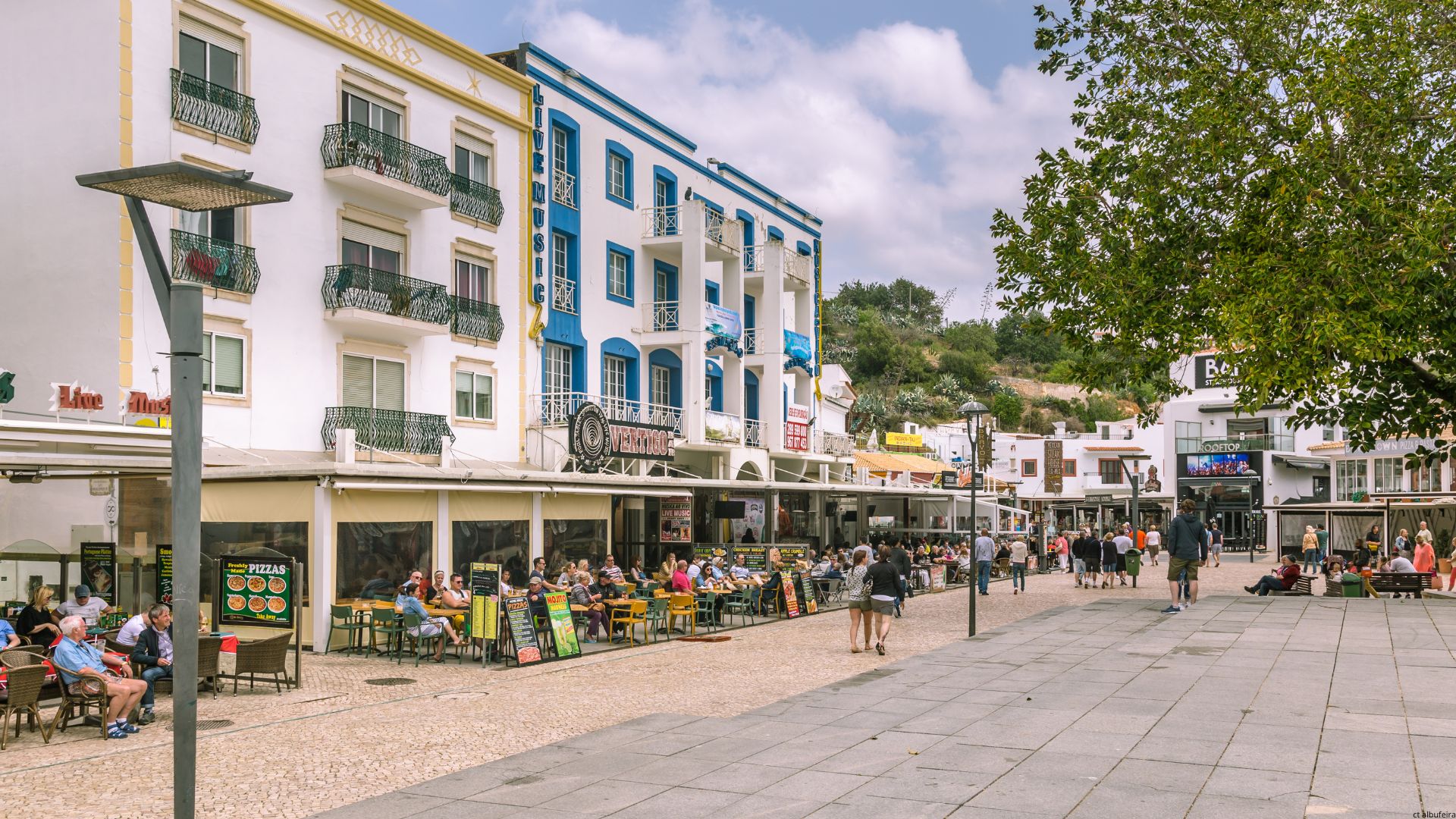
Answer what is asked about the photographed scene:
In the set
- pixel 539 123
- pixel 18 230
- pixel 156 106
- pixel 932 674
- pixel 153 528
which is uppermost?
pixel 539 123

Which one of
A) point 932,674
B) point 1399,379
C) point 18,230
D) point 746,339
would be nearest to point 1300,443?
point 746,339

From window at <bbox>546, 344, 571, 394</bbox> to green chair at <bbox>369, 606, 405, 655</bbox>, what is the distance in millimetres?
10551

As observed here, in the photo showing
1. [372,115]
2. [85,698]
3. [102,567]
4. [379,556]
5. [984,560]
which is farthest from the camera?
[984,560]

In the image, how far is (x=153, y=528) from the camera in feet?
65.5

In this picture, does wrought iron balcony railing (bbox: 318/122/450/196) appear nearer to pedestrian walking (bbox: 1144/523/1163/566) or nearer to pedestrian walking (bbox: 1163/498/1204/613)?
pedestrian walking (bbox: 1163/498/1204/613)

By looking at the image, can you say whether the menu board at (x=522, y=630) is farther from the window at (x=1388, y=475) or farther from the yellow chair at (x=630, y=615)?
the window at (x=1388, y=475)

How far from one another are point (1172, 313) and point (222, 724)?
17327 mm

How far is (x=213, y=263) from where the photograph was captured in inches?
776

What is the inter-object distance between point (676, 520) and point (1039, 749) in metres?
18.2

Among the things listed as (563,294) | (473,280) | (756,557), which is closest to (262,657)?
(473,280)

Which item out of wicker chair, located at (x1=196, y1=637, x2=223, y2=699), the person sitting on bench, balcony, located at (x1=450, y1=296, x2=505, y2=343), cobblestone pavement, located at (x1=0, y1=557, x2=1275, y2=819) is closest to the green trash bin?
the person sitting on bench

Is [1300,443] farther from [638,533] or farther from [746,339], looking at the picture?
[638,533]

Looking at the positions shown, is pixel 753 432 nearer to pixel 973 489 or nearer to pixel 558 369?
pixel 558 369

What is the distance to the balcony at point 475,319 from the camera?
24875 mm
